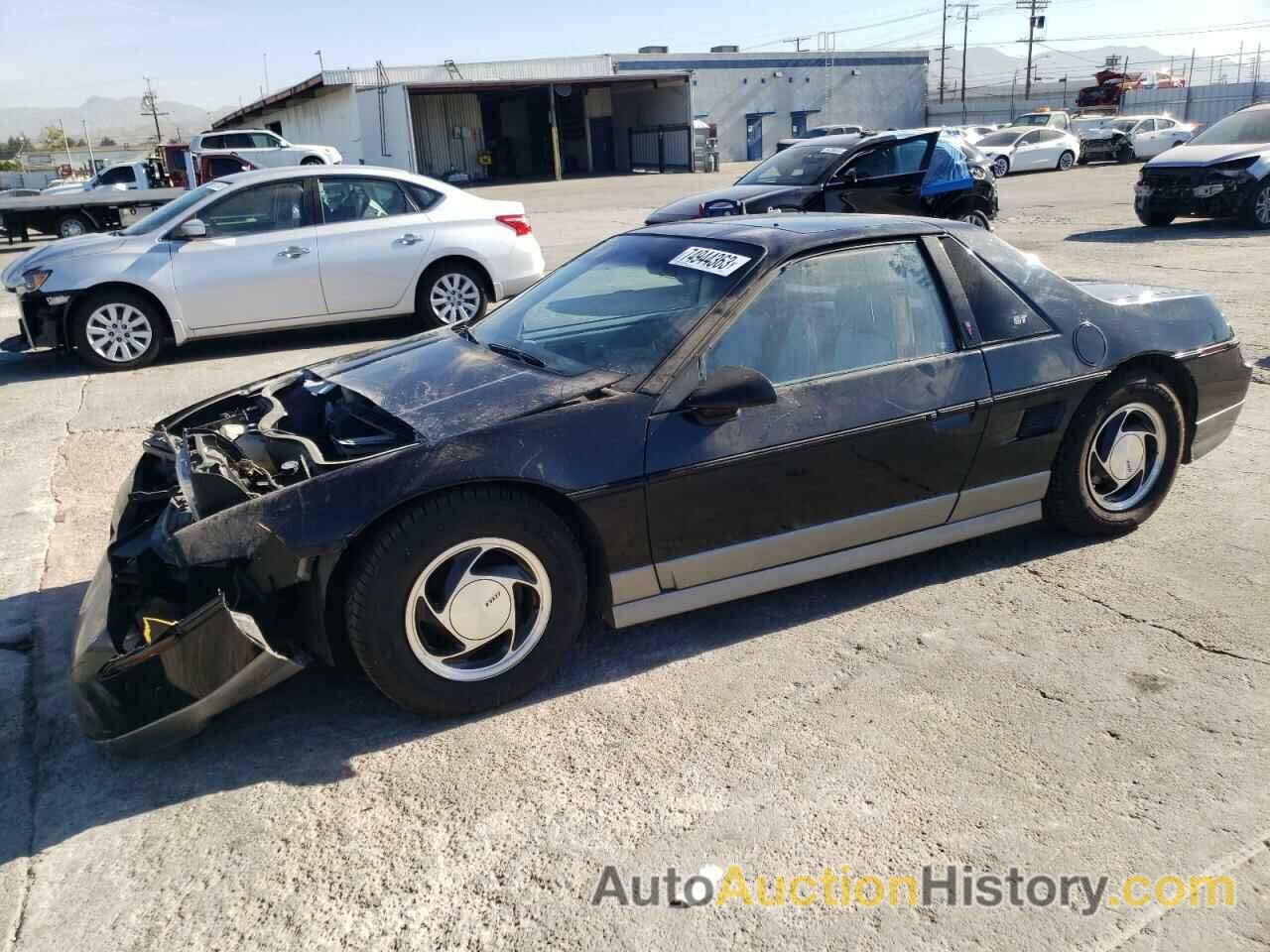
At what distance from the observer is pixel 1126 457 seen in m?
4.27

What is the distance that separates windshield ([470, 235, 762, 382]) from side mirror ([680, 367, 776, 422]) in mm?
211

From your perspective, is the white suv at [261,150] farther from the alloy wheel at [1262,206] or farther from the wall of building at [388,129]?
the alloy wheel at [1262,206]

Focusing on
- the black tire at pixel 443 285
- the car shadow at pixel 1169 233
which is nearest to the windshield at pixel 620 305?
the black tire at pixel 443 285

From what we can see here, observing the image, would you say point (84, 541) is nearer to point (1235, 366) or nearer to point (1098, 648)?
point (1098, 648)

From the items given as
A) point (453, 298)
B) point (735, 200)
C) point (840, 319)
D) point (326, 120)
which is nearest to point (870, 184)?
point (735, 200)

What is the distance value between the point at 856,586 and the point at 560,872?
1.94 m

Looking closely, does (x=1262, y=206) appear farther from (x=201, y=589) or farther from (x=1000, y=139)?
(x=1000, y=139)

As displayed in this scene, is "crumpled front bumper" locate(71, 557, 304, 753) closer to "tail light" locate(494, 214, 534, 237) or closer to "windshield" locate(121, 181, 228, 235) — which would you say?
"windshield" locate(121, 181, 228, 235)

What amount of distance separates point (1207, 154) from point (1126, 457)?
12730 millimetres

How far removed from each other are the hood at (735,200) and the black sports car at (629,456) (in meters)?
7.40

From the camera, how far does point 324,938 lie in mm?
2311

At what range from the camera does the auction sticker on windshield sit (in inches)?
143

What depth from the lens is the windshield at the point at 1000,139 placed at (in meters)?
30.2

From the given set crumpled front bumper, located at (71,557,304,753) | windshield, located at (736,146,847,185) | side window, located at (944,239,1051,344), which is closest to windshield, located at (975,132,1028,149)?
windshield, located at (736,146,847,185)
